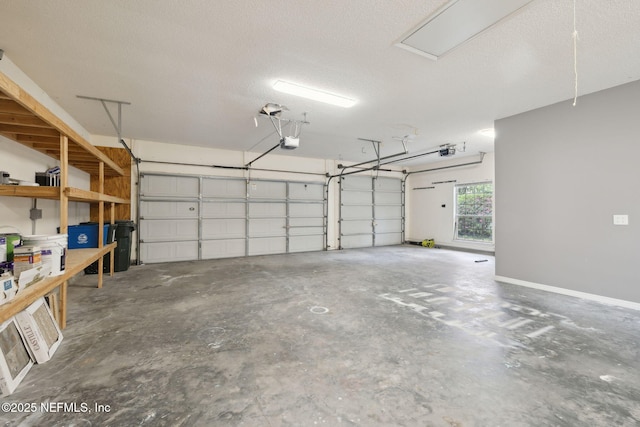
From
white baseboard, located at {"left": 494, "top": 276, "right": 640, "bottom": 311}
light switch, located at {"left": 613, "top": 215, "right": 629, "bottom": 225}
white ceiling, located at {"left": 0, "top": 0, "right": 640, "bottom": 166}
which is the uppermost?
white ceiling, located at {"left": 0, "top": 0, "right": 640, "bottom": 166}

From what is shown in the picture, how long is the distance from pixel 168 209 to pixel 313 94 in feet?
15.8

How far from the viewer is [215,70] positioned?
3.06 metres

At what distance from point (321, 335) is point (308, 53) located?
281cm

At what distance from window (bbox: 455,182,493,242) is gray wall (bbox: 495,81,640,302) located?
3585 mm

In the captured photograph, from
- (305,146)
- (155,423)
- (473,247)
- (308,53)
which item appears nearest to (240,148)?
(305,146)

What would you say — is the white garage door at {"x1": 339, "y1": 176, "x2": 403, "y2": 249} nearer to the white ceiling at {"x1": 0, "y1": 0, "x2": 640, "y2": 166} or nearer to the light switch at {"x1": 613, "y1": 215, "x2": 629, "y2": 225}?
the white ceiling at {"x1": 0, "y1": 0, "x2": 640, "y2": 166}

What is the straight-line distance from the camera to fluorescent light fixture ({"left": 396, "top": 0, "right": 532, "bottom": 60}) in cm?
201

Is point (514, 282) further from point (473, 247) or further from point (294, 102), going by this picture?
point (294, 102)

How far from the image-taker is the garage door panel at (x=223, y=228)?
6855mm

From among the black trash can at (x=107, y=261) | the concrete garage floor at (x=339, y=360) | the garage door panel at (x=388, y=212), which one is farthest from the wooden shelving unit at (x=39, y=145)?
the garage door panel at (x=388, y=212)

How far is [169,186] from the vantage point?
6496 millimetres

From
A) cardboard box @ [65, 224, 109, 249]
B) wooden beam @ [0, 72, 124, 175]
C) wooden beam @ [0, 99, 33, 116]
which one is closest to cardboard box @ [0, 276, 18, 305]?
wooden beam @ [0, 72, 124, 175]

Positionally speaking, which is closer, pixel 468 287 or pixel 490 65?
pixel 490 65

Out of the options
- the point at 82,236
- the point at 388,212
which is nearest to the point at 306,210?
the point at 388,212
